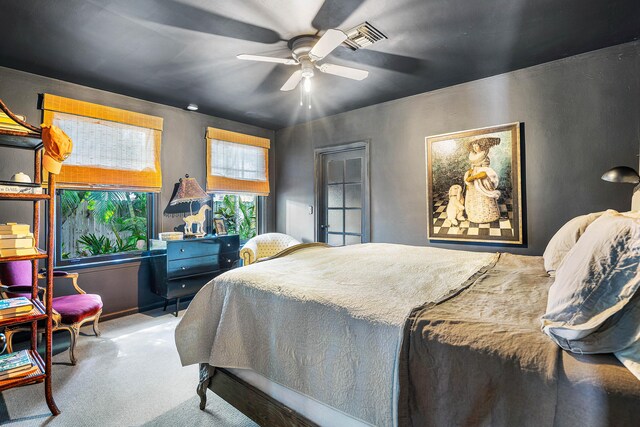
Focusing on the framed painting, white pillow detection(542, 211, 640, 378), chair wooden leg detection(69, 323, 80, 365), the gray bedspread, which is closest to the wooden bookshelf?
chair wooden leg detection(69, 323, 80, 365)

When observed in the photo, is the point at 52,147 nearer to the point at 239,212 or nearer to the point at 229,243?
the point at 229,243

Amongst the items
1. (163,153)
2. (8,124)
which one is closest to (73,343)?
(8,124)

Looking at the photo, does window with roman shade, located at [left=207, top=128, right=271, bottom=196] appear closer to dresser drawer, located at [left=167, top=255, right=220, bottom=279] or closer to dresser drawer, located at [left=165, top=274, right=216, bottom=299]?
dresser drawer, located at [left=167, top=255, right=220, bottom=279]

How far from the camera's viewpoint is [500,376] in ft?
3.19

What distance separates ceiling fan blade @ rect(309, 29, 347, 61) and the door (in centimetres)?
213

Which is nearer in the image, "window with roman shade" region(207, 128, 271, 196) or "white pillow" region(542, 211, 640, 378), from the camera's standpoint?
"white pillow" region(542, 211, 640, 378)

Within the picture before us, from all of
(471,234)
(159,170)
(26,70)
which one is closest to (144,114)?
(159,170)

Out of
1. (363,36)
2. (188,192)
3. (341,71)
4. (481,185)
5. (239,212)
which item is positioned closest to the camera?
(363,36)

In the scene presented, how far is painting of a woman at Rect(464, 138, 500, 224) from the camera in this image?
3.30 metres

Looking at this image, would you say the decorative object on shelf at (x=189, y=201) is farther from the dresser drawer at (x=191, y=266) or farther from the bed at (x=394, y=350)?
the bed at (x=394, y=350)

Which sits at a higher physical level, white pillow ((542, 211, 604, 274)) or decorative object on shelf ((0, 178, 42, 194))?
decorative object on shelf ((0, 178, 42, 194))

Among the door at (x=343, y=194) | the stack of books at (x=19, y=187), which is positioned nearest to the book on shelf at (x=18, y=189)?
the stack of books at (x=19, y=187)

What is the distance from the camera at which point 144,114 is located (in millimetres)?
3887

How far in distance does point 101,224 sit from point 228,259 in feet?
5.00
